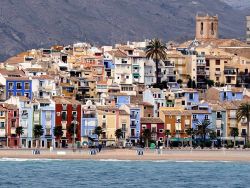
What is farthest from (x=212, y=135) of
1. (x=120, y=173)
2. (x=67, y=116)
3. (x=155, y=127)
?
(x=120, y=173)

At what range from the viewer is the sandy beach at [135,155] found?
6058 inches

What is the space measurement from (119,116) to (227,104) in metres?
14.6

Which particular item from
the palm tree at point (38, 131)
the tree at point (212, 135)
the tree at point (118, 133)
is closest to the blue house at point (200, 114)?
the tree at point (212, 135)

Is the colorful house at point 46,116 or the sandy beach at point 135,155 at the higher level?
the colorful house at point 46,116

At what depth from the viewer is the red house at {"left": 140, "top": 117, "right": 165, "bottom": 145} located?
16988cm

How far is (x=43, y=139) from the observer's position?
165500 mm

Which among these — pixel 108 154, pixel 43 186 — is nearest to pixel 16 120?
pixel 108 154

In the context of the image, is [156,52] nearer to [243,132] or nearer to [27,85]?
[27,85]

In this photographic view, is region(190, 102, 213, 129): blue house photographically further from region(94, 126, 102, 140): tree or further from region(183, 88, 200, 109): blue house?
region(94, 126, 102, 140): tree

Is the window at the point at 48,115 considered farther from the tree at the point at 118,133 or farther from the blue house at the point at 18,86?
the blue house at the point at 18,86

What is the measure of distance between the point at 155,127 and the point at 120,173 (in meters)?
34.2

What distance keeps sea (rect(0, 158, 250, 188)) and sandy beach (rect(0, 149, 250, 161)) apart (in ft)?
4.18

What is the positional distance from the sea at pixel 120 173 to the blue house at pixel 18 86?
83.0 ft

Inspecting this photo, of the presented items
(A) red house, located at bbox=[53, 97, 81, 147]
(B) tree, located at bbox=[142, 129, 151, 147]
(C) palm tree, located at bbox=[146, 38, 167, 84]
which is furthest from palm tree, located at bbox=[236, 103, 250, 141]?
(C) palm tree, located at bbox=[146, 38, 167, 84]
